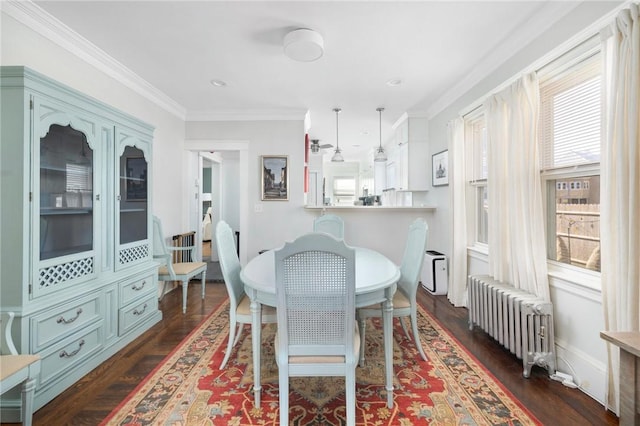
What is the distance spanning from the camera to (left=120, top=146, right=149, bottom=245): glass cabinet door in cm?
241

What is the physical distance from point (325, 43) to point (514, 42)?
154 cm

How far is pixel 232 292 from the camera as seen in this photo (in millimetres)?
2041

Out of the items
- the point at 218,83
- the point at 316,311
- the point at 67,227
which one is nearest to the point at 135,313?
the point at 67,227

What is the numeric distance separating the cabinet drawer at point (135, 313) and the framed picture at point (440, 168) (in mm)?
3583

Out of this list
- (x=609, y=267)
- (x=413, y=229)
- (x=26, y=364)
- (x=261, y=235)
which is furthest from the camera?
(x=261, y=235)

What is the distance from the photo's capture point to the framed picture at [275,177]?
13.6ft

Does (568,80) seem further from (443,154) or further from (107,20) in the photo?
(107,20)

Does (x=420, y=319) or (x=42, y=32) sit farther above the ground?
(x=42, y=32)

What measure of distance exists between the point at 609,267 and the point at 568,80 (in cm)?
131

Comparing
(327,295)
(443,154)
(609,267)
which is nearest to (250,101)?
(443,154)

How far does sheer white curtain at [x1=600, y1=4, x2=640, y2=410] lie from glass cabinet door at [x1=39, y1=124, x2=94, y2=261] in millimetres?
3251

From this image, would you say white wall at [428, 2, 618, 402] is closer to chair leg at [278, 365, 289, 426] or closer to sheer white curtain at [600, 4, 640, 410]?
sheer white curtain at [600, 4, 640, 410]

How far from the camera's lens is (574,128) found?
6.37ft

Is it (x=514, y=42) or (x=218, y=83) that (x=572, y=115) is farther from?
(x=218, y=83)
